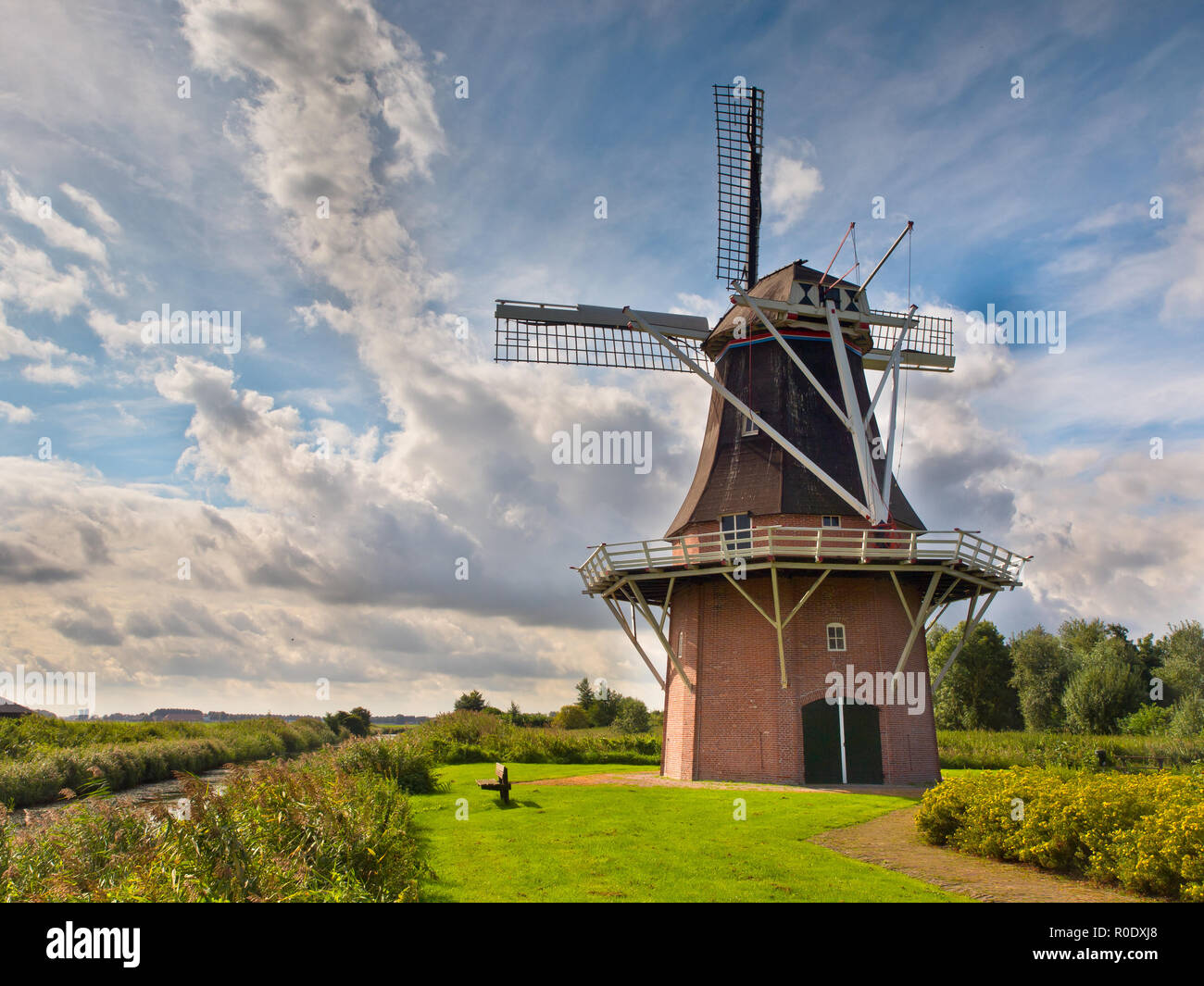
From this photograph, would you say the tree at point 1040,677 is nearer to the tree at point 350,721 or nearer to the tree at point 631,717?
the tree at point 631,717

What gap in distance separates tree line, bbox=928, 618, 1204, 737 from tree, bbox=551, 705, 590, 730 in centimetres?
2008

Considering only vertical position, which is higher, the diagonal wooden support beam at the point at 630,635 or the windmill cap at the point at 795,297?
the windmill cap at the point at 795,297

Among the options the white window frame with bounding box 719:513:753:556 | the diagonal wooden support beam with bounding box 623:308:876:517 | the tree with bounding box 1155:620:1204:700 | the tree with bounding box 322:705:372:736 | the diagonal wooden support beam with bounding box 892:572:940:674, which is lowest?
the tree with bounding box 322:705:372:736

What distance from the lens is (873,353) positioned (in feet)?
84.5

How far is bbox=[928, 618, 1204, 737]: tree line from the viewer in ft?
126

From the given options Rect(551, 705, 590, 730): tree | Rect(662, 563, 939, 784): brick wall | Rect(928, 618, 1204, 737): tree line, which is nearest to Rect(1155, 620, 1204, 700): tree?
Rect(928, 618, 1204, 737): tree line

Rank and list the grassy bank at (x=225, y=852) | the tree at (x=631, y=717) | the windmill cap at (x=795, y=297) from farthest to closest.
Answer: the tree at (x=631, y=717)
the windmill cap at (x=795, y=297)
the grassy bank at (x=225, y=852)

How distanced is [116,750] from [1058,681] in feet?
149

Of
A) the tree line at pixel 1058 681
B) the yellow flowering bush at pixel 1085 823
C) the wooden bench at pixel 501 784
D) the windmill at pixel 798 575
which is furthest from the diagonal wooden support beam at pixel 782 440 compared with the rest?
the tree line at pixel 1058 681

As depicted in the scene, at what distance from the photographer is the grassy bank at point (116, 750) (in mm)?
19844

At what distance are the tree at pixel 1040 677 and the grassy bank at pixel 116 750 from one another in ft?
128

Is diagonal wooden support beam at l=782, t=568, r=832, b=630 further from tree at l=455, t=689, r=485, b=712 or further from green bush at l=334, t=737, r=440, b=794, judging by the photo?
tree at l=455, t=689, r=485, b=712
